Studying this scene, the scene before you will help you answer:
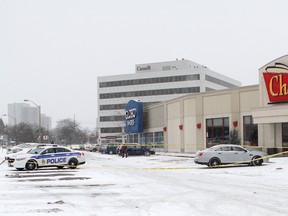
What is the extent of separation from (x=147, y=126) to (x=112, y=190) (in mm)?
48155

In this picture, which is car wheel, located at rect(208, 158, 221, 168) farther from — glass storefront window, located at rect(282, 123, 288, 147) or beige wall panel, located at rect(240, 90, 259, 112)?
beige wall panel, located at rect(240, 90, 259, 112)

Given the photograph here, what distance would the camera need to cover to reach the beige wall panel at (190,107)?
155ft

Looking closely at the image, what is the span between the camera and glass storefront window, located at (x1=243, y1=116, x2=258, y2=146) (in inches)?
1590

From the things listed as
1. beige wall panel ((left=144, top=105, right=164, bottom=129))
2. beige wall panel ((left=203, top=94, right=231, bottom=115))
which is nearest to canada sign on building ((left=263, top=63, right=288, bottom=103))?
beige wall panel ((left=203, top=94, right=231, bottom=115))

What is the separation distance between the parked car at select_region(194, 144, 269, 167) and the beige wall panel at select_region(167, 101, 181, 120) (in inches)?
940

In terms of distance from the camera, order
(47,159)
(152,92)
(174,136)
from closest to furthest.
→ (47,159), (174,136), (152,92)

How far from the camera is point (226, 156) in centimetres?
2680

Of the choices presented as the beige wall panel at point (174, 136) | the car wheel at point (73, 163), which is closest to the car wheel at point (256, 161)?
the car wheel at point (73, 163)

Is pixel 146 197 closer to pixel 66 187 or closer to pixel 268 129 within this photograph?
pixel 66 187

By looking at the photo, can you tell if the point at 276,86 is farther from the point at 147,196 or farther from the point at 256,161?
the point at 147,196

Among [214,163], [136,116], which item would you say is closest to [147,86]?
[136,116]

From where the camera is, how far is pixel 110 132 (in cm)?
11938

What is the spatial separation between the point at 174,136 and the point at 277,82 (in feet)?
65.3

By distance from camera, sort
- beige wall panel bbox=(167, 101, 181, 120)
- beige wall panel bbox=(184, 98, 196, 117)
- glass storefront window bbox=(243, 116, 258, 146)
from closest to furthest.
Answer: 1. glass storefront window bbox=(243, 116, 258, 146)
2. beige wall panel bbox=(184, 98, 196, 117)
3. beige wall panel bbox=(167, 101, 181, 120)
